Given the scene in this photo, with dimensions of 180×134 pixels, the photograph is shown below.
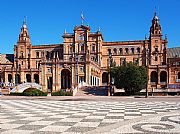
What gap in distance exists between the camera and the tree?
3981 centimetres

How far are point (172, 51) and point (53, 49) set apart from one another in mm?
43435

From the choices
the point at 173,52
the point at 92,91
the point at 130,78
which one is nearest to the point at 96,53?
the point at 173,52

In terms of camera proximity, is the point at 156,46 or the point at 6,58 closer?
the point at 156,46

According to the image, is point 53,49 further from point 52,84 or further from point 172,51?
point 172,51

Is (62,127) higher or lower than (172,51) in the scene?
lower

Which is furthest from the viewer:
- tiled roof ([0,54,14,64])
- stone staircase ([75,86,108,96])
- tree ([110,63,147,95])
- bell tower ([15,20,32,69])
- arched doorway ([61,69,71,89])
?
tiled roof ([0,54,14,64])

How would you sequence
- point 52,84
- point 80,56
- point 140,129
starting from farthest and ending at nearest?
point 80,56, point 52,84, point 140,129

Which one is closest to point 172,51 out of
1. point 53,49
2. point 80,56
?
point 80,56

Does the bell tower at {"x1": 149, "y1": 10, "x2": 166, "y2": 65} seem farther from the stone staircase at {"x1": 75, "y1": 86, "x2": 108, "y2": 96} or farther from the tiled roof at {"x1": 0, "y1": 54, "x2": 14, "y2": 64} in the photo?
the tiled roof at {"x1": 0, "y1": 54, "x2": 14, "y2": 64}

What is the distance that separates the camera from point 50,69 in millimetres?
59156

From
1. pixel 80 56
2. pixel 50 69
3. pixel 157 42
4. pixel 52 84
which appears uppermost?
pixel 157 42

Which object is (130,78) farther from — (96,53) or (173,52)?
(173,52)

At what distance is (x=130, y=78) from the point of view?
39875 millimetres

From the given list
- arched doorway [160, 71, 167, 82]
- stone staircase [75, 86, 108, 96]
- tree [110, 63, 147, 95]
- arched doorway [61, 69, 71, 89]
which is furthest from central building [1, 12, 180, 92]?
tree [110, 63, 147, 95]
